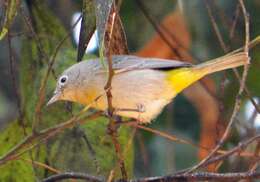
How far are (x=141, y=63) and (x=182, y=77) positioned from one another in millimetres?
189

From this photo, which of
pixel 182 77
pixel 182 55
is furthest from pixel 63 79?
pixel 182 55

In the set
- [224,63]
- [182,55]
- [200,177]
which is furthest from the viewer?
[182,55]

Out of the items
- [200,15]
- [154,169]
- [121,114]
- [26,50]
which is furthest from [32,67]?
[154,169]

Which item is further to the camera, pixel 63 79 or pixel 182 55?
pixel 182 55

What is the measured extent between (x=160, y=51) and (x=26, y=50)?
3.47 ft

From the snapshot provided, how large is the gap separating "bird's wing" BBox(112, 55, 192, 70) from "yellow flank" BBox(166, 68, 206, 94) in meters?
0.04

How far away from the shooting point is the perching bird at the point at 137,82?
3006 millimetres

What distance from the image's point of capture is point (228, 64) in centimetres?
283

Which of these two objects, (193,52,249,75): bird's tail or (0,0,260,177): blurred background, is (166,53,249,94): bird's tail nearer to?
(193,52,249,75): bird's tail

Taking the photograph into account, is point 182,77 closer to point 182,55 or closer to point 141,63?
point 141,63

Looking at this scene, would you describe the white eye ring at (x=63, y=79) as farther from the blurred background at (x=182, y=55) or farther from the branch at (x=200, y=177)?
the blurred background at (x=182, y=55)

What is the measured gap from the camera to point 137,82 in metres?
3.10

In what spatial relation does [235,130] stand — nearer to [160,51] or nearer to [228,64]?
[160,51]

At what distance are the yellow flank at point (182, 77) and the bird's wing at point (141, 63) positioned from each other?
1.4 inches
